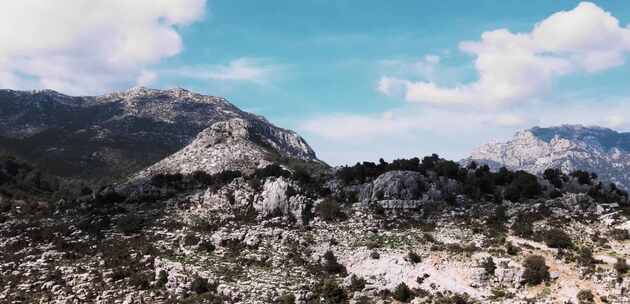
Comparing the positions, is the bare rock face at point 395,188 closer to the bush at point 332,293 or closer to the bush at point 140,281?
the bush at point 332,293

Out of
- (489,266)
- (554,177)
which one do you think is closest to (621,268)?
(489,266)

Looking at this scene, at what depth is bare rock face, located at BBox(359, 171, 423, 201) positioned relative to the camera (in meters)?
62.5

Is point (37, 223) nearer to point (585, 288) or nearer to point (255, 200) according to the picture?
point (255, 200)

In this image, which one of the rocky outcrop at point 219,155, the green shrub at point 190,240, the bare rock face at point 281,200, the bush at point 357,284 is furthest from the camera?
the rocky outcrop at point 219,155

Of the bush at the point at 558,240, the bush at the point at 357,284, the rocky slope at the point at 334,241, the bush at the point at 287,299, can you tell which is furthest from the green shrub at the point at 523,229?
the bush at the point at 287,299

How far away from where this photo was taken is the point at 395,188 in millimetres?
62781

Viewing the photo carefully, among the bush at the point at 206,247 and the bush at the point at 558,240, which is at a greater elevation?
the bush at the point at 558,240

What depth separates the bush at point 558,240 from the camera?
46.7 metres

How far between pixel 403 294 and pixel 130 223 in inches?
1499

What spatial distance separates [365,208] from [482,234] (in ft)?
49.2

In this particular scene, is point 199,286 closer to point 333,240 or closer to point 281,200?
point 333,240

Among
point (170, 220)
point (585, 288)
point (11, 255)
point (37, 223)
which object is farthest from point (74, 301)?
point (585, 288)

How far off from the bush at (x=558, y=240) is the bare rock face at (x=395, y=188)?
1779 cm

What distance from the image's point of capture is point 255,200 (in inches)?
2530
